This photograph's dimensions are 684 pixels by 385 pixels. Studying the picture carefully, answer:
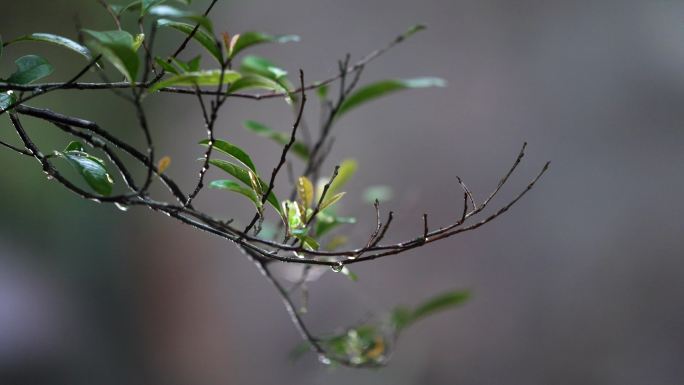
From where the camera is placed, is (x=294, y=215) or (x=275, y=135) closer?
(x=294, y=215)

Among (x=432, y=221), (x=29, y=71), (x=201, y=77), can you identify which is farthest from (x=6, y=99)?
(x=432, y=221)

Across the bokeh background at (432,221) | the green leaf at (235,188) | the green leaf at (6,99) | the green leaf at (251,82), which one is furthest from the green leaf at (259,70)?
the bokeh background at (432,221)

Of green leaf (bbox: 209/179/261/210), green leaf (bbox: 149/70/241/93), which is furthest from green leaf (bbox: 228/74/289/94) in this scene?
green leaf (bbox: 209/179/261/210)

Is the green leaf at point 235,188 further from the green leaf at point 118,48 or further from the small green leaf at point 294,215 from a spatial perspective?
the green leaf at point 118,48

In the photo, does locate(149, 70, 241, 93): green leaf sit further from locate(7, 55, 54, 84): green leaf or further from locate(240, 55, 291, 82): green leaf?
locate(7, 55, 54, 84): green leaf

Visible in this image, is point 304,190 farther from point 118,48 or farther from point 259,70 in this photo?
point 118,48
